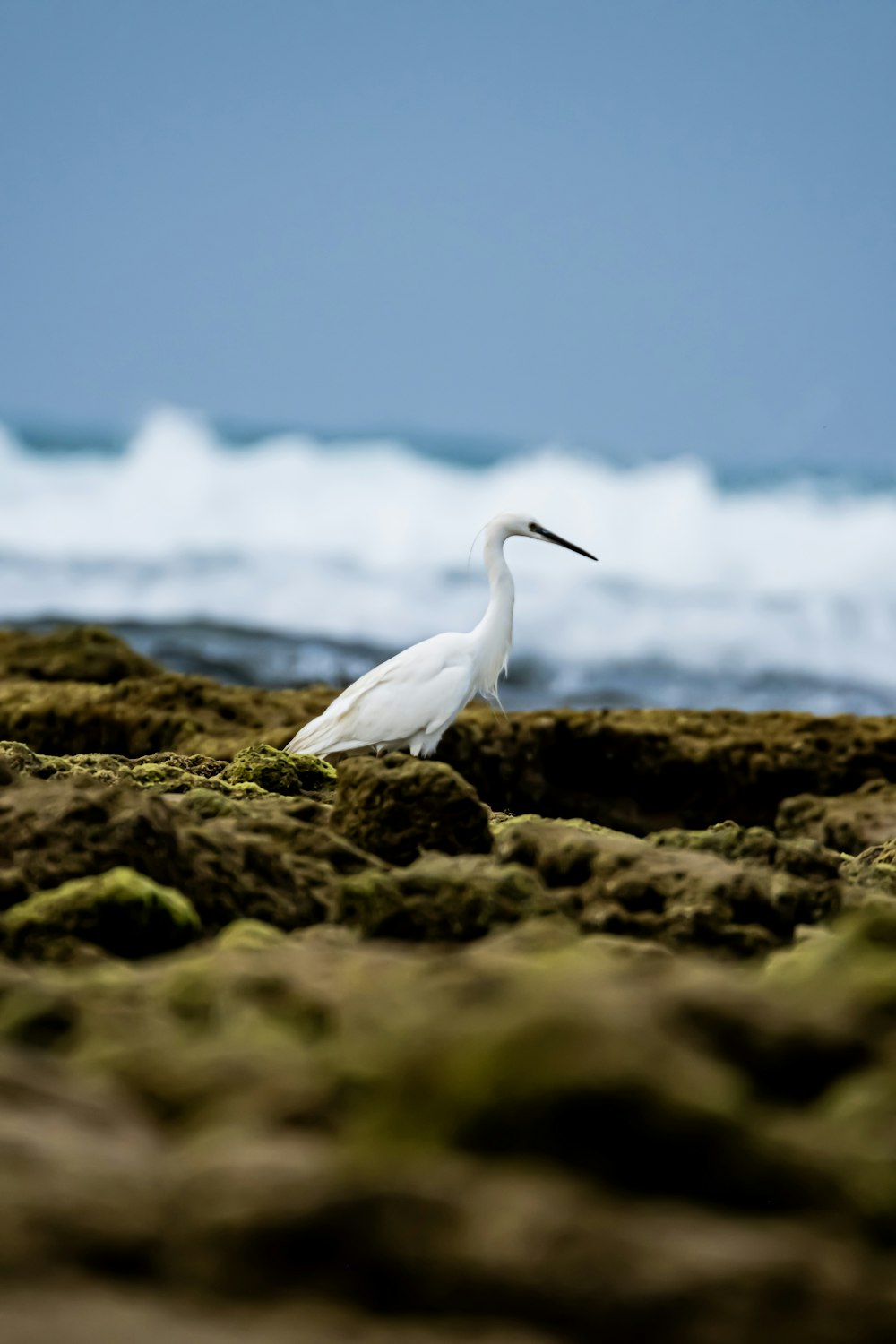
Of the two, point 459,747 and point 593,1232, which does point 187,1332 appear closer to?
point 593,1232

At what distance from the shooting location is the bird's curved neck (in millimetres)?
11898

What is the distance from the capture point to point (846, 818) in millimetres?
16062


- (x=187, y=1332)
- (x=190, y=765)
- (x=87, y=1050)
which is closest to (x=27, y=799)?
(x=87, y=1050)

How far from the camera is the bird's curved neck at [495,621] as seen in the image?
11898 millimetres

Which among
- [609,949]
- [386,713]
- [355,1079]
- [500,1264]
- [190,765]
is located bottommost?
[500,1264]

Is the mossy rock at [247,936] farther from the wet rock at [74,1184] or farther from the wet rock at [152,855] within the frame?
the wet rock at [74,1184]

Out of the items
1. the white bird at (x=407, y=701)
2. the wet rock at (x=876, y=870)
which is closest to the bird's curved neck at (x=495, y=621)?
the white bird at (x=407, y=701)

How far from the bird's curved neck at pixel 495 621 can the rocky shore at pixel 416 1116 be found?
7.09 meters

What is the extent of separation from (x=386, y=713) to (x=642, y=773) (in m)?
8.96

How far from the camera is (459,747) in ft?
63.0

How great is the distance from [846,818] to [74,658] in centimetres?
1241

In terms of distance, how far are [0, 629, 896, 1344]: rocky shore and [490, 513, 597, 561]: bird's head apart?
784 cm

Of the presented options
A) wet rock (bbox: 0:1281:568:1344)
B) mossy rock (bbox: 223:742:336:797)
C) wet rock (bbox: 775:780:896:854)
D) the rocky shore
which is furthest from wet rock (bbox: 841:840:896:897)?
wet rock (bbox: 775:780:896:854)

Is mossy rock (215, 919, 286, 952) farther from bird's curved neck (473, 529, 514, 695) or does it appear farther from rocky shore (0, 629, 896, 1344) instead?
bird's curved neck (473, 529, 514, 695)
